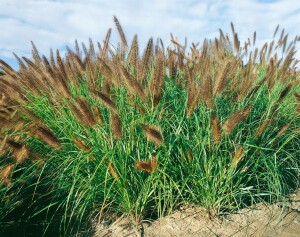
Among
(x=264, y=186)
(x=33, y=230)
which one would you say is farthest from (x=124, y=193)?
(x=264, y=186)

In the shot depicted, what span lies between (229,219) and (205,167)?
0.41 m

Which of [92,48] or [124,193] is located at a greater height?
[92,48]

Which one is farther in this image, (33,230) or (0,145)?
(33,230)

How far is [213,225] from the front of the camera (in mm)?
2730

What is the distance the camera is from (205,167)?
8.79 feet

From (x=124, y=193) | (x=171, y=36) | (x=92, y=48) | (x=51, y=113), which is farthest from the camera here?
→ (x=171, y=36)

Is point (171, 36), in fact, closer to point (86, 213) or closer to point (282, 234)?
point (86, 213)

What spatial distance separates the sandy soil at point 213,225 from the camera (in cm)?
270

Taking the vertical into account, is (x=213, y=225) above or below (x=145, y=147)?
below

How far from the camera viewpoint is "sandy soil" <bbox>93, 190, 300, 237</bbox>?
270 cm

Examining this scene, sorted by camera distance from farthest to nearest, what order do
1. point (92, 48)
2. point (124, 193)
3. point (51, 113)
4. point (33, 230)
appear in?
point (92, 48) → point (51, 113) → point (33, 230) → point (124, 193)

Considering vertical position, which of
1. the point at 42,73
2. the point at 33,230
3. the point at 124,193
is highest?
the point at 42,73

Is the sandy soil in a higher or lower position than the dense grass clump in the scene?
lower

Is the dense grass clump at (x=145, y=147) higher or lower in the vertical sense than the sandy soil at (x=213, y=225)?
higher
